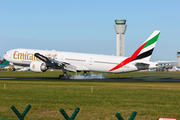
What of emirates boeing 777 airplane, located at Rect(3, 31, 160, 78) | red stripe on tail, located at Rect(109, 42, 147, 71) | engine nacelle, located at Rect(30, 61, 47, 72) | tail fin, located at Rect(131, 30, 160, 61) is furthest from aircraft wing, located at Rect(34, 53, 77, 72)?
tail fin, located at Rect(131, 30, 160, 61)

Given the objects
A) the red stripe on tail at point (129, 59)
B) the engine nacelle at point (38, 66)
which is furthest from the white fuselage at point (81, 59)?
the engine nacelle at point (38, 66)

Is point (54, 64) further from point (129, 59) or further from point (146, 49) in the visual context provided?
point (146, 49)

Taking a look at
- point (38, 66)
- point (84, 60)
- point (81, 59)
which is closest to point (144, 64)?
point (84, 60)

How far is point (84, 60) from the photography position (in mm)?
57031

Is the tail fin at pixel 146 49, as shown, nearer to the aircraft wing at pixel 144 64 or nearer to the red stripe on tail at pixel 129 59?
the red stripe on tail at pixel 129 59

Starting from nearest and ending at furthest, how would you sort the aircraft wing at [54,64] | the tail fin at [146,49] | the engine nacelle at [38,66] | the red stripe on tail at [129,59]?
the tail fin at [146,49], the red stripe on tail at [129,59], the engine nacelle at [38,66], the aircraft wing at [54,64]

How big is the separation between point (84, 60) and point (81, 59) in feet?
2.31

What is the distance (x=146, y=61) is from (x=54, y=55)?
61.3ft

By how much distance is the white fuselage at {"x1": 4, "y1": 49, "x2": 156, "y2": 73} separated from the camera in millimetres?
54906

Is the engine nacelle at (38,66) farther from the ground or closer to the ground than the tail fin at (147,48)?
closer to the ground

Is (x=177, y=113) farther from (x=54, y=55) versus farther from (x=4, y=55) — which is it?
(x=4, y=55)

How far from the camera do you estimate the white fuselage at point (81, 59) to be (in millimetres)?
54906

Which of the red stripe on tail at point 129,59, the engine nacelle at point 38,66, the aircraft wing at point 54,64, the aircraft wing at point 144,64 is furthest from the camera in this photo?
the aircraft wing at point 54,64

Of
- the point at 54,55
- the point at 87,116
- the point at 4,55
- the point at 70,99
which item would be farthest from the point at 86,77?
the point at 87,116
